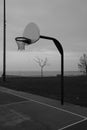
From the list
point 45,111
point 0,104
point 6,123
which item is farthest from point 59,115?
point 0,104

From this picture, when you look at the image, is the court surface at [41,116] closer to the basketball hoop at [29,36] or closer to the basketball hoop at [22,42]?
the basketball hoop at [22,42]

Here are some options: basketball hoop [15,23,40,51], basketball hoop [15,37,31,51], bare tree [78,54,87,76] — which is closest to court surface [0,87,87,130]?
basketball hoop [15,37,31,51]

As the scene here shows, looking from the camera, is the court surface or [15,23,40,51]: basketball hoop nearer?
the court surface

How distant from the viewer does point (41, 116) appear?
831 centimetres

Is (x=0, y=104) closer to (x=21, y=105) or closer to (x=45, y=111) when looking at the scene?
(x=21, y=105)

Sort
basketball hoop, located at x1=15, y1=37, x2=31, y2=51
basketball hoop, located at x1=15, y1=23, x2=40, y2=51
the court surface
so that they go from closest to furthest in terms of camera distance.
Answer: the court surface → basketball hoop, located at x1=15, y1=23, x2=40, y2=51 → basketball hoop, located at x1=15, y1=37, x2=31, y2=51

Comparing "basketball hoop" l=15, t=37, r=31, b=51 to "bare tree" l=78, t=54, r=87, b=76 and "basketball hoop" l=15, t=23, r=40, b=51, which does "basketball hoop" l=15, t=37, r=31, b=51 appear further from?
"bare tree" l=78, t=54, r=87, b=76

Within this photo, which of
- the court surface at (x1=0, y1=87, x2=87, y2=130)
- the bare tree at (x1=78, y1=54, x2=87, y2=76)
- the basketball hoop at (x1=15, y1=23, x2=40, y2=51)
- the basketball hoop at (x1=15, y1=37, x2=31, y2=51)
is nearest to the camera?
the court surface at (x1=0, y1=87, x2=87, y2=130)

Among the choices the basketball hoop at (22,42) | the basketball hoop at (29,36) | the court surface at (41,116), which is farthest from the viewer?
the basketball hoop at (22,42)

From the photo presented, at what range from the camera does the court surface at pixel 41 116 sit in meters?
7.08

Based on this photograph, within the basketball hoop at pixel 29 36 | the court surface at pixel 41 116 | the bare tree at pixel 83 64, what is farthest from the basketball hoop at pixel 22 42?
the bare tree at pixel 83 64

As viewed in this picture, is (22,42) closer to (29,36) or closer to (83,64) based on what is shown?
(29,36)

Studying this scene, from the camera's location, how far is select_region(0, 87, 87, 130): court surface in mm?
7084

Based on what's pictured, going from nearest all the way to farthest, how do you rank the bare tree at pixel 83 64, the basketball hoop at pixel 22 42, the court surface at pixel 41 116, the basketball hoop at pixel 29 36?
the court surface at pixel 41 116 < the basketball hoop at pixel 29 36 < the basketball hoop at pixel 22 42 < the bare tree at pixel 83 64
